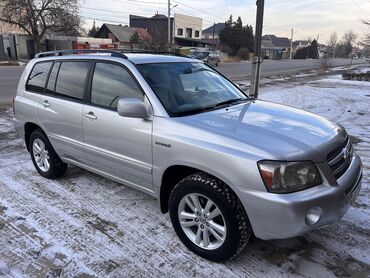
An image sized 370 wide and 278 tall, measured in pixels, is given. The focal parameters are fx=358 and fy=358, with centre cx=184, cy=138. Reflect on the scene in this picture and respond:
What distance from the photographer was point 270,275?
2.94m

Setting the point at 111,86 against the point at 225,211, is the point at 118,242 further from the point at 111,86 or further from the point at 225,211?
the point at 111,86

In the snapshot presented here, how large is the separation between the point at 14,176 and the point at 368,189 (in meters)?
4.75

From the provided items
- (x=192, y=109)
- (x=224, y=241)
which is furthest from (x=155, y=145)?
(x=224, y=241)

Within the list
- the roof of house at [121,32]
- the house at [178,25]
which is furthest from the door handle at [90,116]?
the house at [178,25]

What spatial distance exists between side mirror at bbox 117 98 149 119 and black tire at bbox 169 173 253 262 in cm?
74

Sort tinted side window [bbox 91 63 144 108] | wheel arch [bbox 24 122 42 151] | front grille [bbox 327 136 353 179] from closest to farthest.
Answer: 1. front grille [bbox 327 136 353 179]
2. tinted side window [bbox 91 63 144 108]
3. wheel arch [bbox 24 122 42 151]

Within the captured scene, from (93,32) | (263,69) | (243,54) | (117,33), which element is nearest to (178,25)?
(117,33)

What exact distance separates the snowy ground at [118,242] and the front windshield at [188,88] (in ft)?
4.17

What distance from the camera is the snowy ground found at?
9.89 feet

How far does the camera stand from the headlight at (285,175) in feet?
8.63

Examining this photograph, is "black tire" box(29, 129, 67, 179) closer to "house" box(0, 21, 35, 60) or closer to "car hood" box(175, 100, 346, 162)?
"car hood" box(175, 100, 346, 162)

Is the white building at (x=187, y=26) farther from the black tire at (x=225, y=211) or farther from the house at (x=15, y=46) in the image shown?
the black tire at (x=225, y=211)

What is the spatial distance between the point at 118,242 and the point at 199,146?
1.28 meters

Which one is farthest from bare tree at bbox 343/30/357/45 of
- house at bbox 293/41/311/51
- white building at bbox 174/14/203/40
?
white building at bbox 174/14/203/40
